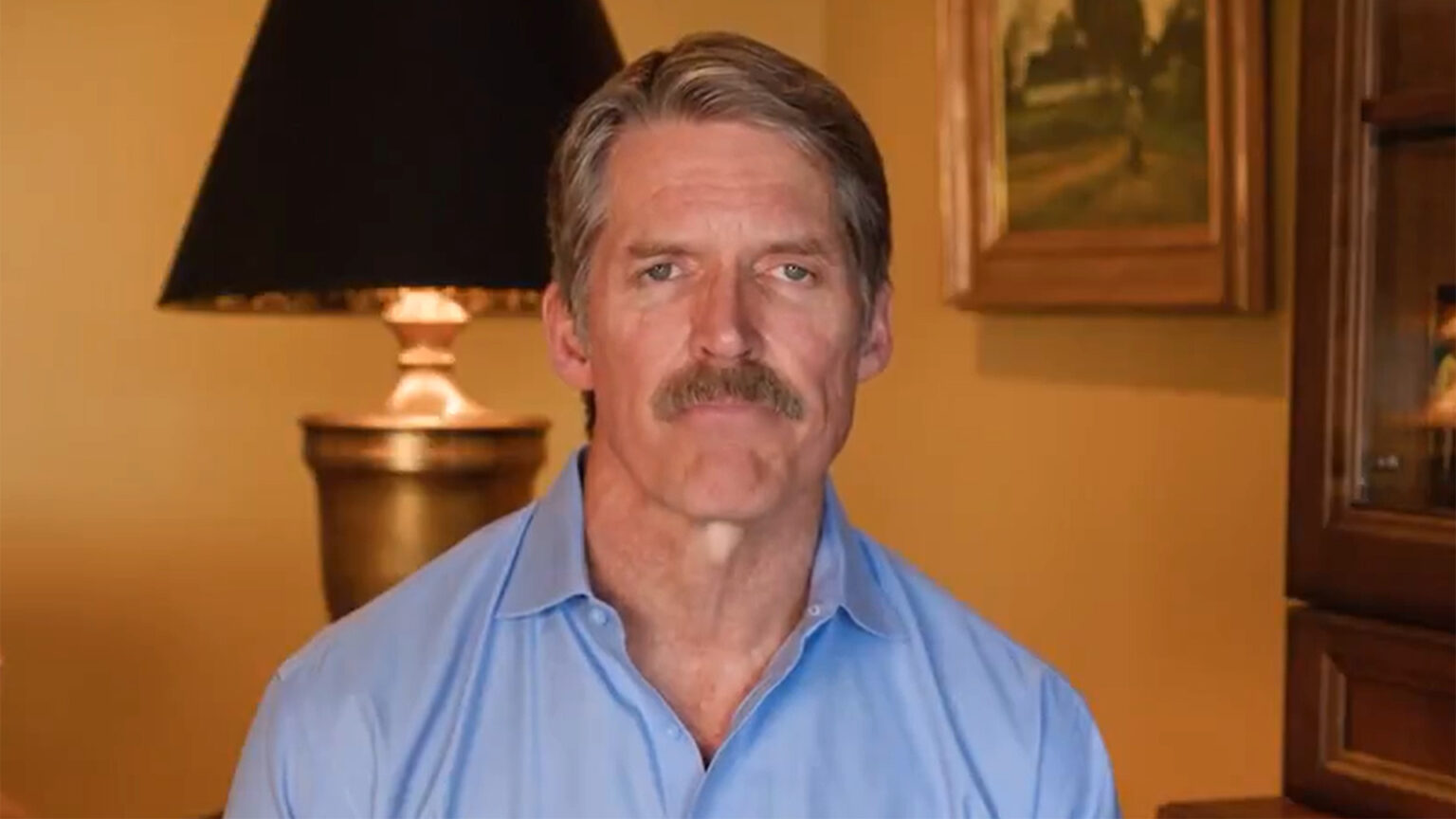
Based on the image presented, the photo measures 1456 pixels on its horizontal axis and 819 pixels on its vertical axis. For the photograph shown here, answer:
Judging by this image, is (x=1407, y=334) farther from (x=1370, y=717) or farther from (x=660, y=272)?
(x=660, y=272)

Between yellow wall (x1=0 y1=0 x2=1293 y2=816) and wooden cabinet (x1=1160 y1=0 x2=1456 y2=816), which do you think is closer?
wooden cabinet (x1=1160 y1=0 x2=1456 y2=816)

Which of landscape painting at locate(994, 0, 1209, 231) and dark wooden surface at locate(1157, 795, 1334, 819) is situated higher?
landscape painting at locate(994, 0, 1209, 231)

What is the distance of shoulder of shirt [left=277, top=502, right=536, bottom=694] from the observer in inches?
48.1

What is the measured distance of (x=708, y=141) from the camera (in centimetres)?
127

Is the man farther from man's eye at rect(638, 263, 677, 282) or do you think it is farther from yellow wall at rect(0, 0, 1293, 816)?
yellow wall at rect(0, 0, 1293, 816)

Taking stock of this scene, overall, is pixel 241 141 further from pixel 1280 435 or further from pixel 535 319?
pixel 1280 435

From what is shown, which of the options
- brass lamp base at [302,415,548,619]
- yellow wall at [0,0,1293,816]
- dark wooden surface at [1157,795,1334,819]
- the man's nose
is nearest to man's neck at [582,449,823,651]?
the man's nose

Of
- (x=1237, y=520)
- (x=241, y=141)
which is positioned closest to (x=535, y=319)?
(x=241, y=141)

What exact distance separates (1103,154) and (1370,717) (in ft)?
2.67

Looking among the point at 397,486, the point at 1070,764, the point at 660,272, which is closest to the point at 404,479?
the point at 397,486

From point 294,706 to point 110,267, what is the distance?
1253 millimetres

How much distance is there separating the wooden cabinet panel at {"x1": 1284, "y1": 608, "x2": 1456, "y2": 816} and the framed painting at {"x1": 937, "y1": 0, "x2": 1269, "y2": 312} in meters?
→ 0.52

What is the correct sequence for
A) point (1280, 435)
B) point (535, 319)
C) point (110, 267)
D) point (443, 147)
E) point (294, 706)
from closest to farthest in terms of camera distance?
point (294, 706) → point (443, 147) → point (1280, 435) → point (110, 267) → point (535, 319)

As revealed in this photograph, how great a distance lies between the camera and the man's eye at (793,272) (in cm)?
127
